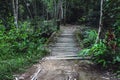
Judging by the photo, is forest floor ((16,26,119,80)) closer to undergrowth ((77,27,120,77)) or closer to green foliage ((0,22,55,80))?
undergrowth ((77,27,120,77))

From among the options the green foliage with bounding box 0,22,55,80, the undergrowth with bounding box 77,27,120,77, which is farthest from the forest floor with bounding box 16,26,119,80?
the green foliage with bounding box 0,22,55,80

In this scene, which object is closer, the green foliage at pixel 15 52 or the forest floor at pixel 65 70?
the forest floor at pixel 65 70

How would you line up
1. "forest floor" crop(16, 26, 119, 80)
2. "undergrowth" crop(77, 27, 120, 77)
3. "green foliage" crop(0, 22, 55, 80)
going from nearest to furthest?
"forest floor" crop(16, 26, 119, 80)
"green foliage" crop(0, 22, 55, 80)
"undergrowth" crop(77, 27, 120, 77)

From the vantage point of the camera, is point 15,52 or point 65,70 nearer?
point 65,70

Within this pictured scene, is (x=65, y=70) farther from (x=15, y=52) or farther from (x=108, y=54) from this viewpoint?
(x=15, y=52)

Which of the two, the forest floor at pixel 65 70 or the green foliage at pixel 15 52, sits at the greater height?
the green foliage at pixel 15 52

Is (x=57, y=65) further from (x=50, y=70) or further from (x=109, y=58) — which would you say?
(x=109, y=58)

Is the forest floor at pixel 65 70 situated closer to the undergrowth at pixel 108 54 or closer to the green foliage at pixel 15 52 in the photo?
the undergrowth at pixel 108 54

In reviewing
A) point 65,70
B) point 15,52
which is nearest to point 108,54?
point 65,70

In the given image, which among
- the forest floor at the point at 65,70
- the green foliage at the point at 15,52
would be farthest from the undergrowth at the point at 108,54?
the green foliage at the point at 15,52

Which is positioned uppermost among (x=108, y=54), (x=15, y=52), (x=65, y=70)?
(x=108, y=54)

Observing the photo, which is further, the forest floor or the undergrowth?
the undergrowth

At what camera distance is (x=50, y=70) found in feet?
27.2

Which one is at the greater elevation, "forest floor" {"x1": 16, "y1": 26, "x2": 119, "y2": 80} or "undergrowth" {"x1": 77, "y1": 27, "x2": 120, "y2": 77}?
"undergrowth" {"x1": 77, "y1": 27, "x2": 120, "y2": 77}
